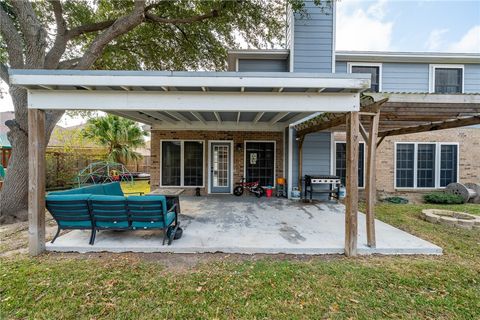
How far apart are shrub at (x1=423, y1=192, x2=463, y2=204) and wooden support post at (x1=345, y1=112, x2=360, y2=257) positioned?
706cm

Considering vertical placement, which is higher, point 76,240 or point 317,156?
point 317,156

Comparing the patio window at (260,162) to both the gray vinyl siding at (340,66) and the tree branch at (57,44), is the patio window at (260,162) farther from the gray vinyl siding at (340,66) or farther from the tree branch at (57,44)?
the tree branch at (57,44)

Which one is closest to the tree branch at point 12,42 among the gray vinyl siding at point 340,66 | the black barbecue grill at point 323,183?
the black barbecue grill at point 323,183

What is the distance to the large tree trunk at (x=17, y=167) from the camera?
545 cm

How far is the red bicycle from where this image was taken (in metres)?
8.24

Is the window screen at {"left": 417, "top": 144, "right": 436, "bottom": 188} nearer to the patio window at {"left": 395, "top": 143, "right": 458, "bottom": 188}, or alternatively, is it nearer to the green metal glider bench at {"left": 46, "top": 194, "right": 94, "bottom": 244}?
the patio window at {"left": 395, "top": 143, "right": 458, "bottom": 188}

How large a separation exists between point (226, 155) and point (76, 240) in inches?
223

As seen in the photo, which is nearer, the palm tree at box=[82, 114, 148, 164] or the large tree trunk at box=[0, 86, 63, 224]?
the large tree trunk at box=[0, 86, 63, 224]

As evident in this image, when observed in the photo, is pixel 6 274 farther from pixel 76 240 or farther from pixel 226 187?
pixel 226 187

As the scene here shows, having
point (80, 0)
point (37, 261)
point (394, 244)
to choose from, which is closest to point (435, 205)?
point (394, 244)

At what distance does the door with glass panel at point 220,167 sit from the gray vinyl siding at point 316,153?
2618 mm

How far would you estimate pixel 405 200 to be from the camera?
8172 mm

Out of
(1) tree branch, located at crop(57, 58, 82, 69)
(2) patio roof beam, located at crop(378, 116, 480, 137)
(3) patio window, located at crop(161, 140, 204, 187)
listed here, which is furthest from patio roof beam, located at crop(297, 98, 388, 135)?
A: (1) tree branch, located at crop(57, 58, 82, 69)

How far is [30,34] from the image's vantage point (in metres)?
5.56
